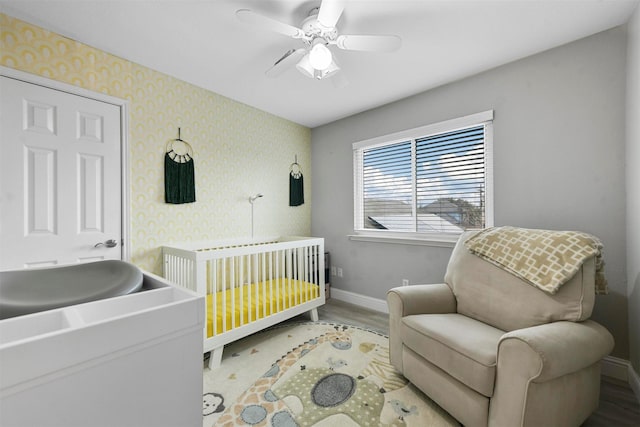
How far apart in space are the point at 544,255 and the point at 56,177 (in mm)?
3143

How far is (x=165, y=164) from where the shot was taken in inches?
95.0

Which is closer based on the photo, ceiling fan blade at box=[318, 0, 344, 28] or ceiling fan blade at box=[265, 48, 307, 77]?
ceiling fan blade at box=[318, 0, 344, 28]

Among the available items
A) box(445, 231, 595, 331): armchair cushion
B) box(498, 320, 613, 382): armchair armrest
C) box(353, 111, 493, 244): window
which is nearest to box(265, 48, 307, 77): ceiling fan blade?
box(353, 111, 493, 244): window

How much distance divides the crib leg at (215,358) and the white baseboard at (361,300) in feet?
5.64

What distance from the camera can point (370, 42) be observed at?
1.61 meters

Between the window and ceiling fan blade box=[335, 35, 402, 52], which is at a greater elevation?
ceiling fan blade box=[335, 35, 402, 52]

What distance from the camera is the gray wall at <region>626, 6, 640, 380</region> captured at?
1.64 meters

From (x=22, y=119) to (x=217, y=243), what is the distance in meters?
1.60

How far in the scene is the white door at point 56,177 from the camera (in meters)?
1.72

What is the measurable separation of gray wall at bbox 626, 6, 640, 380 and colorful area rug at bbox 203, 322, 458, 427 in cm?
133

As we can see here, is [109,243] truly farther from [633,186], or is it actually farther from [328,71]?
[633,186]

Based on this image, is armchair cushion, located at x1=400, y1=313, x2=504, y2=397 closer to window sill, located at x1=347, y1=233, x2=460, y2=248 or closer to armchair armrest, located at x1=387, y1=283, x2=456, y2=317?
armchair armrest, located at x1=387, y1=283, x2=456, y2=317

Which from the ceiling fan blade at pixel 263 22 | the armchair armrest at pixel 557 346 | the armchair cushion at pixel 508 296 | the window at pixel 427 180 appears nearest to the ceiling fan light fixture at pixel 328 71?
the ceiling fan blade at pixel 263 22

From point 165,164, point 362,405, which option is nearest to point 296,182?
point 165,164
